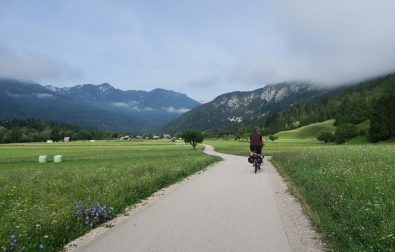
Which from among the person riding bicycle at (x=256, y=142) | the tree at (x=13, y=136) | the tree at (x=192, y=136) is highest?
the tree at (x=13, y=136)

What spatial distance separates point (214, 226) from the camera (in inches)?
414

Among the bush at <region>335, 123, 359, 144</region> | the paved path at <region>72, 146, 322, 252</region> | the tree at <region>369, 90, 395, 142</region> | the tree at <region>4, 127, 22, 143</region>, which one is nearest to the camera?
the paved path at <region>72, 146, 322, 252</region>

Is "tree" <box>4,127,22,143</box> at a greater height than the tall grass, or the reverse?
"tree" <box>4,127,22,143</box>

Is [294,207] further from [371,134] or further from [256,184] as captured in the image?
[371,134]

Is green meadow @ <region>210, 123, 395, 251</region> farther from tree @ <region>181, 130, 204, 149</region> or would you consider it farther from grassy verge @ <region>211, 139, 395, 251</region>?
tree @ <region>181, 130, 204, 149</region>

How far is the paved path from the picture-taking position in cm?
868

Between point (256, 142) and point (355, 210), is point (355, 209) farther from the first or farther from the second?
point (256, 142)

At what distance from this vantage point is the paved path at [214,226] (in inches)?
342

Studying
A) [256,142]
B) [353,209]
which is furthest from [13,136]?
[353,209]

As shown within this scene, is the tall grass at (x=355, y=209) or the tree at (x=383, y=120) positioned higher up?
the tree at (x=383, y=120)

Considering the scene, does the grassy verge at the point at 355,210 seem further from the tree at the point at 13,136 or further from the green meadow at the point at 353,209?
the tree at the point at 13,136

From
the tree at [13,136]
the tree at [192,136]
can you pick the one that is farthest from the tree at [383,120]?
the tree at [13,136]

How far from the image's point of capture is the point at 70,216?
1095 centimetres

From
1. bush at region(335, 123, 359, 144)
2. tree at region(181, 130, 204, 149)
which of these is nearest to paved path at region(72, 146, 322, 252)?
tree at region(181, 130, 204, 149)
